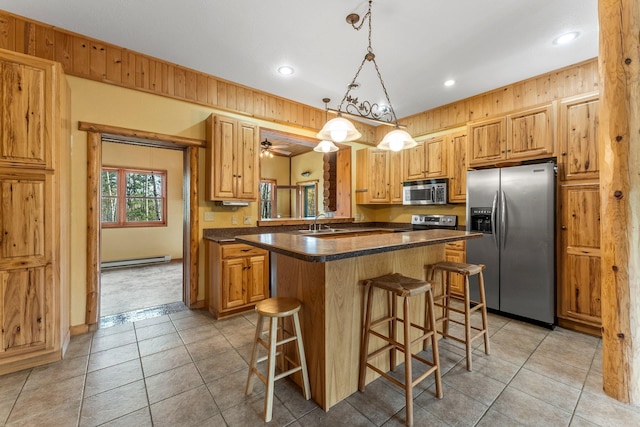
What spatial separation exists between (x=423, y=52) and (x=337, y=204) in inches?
119

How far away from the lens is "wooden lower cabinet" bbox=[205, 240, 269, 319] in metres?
3.15

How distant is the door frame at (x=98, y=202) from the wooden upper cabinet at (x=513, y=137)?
11.5ft

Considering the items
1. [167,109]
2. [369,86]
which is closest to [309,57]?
[369,86]

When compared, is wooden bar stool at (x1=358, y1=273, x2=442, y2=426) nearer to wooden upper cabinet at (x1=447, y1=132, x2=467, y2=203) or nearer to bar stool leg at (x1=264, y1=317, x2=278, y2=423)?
bar stool leg at (x1=264, y1=317, x2=278, y2=423)

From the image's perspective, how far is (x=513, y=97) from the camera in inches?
142

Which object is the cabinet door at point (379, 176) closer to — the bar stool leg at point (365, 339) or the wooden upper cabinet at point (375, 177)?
the wooden upper cabinet at point (375, 177)

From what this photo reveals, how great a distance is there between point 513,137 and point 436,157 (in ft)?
3.61

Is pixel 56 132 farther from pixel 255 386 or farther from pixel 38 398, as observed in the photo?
pixel 255 386

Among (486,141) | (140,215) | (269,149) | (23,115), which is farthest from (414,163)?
(140,215)

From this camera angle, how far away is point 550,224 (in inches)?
115

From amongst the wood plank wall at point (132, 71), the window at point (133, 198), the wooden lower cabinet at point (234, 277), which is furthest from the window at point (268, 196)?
the wooden lower cabinet at point (234, 277)

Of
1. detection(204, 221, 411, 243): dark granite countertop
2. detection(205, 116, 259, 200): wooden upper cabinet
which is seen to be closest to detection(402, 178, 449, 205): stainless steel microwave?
detection(204, 221, 411, 243): dark granite countertop

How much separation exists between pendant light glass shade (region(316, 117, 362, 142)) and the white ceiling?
0.92 m

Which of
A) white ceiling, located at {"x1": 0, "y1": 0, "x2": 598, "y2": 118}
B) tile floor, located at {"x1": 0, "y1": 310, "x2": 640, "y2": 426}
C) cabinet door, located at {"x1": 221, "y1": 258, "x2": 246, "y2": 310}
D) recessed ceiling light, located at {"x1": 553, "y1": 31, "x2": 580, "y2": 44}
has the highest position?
white ceiling, located at {"x1": 0, "y1": 0, "x2": 598, "y2": 118}
